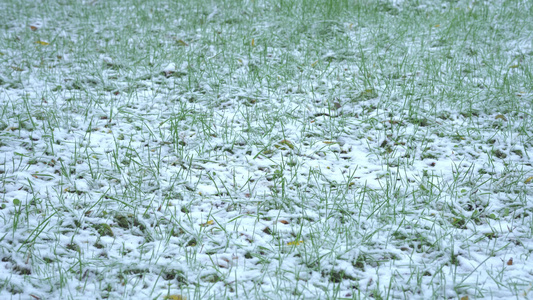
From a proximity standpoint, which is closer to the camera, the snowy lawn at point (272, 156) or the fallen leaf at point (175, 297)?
the fallen leaf at point (175, 297)

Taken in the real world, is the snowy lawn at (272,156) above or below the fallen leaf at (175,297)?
above

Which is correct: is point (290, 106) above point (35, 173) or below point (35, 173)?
above

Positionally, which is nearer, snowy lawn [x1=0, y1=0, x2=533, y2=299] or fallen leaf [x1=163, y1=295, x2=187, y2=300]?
fallen leaf [x1=163, y1=295, x2=187, y2=300]

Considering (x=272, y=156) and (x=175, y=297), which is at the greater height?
(x=272, y=156)

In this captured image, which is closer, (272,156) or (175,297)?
(175,297)

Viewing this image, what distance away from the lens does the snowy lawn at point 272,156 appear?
206 cm

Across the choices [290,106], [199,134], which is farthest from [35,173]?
[290,106]

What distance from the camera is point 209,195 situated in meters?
2.65

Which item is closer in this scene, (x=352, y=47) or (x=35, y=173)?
(x=35, y=173)

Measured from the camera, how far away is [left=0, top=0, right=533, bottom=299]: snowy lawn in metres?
2.06

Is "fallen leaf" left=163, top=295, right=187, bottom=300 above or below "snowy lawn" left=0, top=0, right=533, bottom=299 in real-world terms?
below

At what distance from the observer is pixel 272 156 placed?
305 centimetres

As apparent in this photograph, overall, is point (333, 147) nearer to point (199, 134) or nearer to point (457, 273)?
point (199, 134)

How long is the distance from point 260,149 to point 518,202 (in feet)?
5.76
